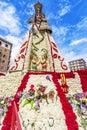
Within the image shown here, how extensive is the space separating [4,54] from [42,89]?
4587 centimetres

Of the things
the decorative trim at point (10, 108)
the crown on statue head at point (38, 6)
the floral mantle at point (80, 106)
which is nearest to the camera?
the floral mantle at point (80, 106)

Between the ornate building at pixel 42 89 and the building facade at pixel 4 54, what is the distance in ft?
119

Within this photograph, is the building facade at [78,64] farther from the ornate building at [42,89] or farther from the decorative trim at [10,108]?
the decorative trim at [10,108]

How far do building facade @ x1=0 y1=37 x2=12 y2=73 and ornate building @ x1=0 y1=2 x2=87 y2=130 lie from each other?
36.2 m

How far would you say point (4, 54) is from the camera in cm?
6103

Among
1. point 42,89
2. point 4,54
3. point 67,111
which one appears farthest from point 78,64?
point 67,111

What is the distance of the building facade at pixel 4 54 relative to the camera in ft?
196

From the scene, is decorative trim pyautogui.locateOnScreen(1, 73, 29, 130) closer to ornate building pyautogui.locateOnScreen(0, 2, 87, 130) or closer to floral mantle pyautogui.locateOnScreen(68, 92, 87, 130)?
ornate building pyautogui.locateOnScreen(0, 2, 87, 130)

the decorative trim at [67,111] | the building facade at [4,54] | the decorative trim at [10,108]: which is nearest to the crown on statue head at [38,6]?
the decorative trim at [10,108]

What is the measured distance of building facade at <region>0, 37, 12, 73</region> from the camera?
59875 millimetres

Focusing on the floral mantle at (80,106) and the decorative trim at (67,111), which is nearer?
the decorative trim at (67,111)

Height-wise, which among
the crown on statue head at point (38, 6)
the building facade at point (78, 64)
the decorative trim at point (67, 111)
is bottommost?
the decorative trim at point (67, 111)

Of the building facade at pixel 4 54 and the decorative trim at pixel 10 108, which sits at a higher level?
the building facade at pixel 4 54

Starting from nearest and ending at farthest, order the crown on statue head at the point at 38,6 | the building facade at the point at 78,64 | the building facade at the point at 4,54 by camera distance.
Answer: the crown on statue head at the point at 38,6
the building facade at the point at 78,64
the building facade at the point at 4,54
